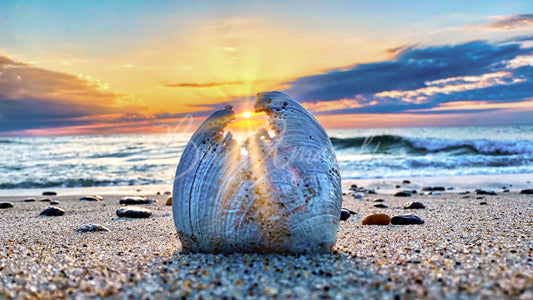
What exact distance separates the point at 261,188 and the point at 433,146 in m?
30.2

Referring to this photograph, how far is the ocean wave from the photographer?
27409 mm

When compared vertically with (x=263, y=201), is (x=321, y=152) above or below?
above

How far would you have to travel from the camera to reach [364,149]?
117 feet

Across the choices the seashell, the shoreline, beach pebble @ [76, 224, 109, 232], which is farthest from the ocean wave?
the seashell

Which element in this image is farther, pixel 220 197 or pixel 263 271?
pixel 220 197

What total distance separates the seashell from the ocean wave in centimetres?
2649

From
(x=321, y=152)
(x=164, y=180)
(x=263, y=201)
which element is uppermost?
(x=321, y=152)

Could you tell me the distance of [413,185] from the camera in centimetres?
1557

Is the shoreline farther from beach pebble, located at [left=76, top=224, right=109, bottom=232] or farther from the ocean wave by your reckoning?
the ocean wave

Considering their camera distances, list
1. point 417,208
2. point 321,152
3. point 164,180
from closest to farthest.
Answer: point 321,152 → point 417,208 → point 164,180

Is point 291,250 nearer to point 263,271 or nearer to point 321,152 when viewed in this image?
point 263,271

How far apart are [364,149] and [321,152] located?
106ft

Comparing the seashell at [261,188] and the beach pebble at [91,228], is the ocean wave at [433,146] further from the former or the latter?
the seashell at [261,188]

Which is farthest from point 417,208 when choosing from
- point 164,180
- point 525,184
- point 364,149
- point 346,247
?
point 364,149
